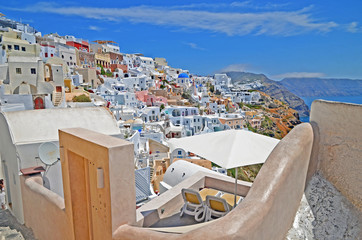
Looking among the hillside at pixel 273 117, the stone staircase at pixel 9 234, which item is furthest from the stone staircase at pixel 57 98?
the hillside at pixel 273 117

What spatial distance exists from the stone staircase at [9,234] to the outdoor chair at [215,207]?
205 inches

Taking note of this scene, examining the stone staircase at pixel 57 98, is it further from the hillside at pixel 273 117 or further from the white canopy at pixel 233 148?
the hillside at pixel 273 117

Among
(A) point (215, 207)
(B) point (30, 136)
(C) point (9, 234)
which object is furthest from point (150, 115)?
(A) point (215, 207)

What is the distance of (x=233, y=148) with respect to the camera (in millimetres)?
4465

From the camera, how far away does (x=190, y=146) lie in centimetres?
520

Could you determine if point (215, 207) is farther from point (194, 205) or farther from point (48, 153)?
point (48, 153)

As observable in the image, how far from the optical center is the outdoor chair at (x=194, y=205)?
4.20m

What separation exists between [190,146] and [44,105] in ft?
75.5

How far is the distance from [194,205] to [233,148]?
1.24 metres

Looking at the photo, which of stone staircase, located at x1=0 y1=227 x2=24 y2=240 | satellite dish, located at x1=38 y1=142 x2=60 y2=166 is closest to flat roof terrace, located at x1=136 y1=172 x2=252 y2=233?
satellite dish, located at x1=38 y1=142 x2=60 y2=166

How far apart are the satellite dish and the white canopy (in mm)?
3656

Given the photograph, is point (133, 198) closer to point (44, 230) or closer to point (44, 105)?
point (44, 230)

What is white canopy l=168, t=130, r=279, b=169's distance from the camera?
433cm

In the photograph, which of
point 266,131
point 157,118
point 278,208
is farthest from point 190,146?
point 266,131
